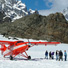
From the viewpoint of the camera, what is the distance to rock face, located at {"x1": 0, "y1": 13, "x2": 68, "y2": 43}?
6106 centimetres

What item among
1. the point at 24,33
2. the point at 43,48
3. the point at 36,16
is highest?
the point at 36,16

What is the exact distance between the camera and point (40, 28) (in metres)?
68.2

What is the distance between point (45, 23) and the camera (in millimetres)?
70062

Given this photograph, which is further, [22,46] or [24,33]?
[24,33]

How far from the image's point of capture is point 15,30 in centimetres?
6388

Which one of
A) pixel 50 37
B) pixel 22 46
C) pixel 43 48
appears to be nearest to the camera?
pixel 22 46

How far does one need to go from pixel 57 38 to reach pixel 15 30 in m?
20.2

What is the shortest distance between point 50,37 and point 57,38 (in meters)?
5.03

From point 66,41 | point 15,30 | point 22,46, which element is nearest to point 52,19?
point 66,41

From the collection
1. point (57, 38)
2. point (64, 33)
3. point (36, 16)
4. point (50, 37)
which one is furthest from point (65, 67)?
point (36, 16)

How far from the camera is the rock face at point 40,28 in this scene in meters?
61.1

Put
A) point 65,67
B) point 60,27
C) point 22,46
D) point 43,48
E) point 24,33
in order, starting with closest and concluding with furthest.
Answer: point 65,67
point 22,46
point 43,48
point 24,33
point 60,27

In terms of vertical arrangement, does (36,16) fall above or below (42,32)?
above

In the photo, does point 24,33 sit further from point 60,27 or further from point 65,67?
point 65,67
